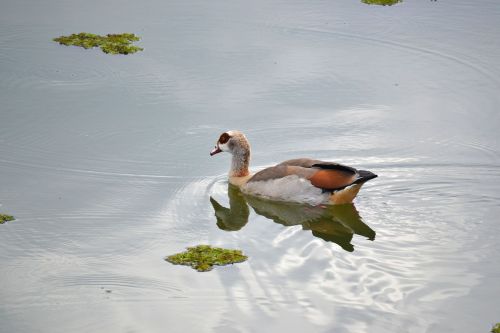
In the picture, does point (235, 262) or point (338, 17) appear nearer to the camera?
point (235, 262)

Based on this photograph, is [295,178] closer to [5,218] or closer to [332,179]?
[332,179]

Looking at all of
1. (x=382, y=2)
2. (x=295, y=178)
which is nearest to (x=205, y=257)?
(x=295, y=178)

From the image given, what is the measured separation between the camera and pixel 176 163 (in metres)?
13.6

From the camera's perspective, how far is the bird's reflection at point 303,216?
39.2 feet

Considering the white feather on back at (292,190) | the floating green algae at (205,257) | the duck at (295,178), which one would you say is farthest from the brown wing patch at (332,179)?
the floating green algae at (205,257)

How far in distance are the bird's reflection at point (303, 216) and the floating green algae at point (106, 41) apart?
213 inches

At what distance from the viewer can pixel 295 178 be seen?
13109 mm

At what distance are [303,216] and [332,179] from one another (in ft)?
2.25

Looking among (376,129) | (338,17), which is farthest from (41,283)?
(338,17)

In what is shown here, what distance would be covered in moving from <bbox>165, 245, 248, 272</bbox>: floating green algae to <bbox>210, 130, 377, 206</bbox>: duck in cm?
248

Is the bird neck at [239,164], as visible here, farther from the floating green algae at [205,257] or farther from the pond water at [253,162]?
the floating green algae at [205,257]

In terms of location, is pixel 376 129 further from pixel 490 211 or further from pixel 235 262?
pixel 235 262

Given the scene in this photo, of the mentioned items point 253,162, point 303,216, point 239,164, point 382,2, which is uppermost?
point 382,2

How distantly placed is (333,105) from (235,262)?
18.7ft
